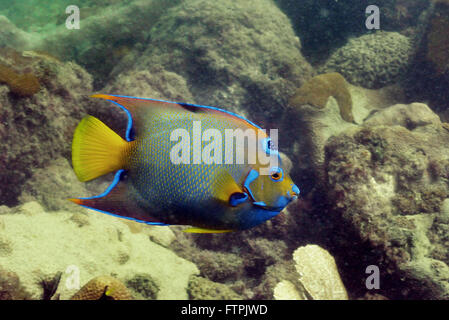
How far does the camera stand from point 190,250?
12.3 ft

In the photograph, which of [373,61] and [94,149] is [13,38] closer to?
[94,149]

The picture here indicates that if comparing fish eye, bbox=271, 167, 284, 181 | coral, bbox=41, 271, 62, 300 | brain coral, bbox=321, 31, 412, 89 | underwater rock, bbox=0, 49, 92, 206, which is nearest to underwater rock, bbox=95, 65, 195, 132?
underwater rock, bbox=0, 49, 92, 206

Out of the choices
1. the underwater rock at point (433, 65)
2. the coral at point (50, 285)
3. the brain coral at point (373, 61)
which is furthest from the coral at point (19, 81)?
the underwater rock at point (433, 65)

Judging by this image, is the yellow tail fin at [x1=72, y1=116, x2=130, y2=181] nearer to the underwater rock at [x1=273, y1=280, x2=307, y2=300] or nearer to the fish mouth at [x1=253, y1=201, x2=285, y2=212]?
the fish mouth at [x1=253, y1=201, x2=285, y2=212]

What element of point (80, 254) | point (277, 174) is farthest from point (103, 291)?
point (277, 174)

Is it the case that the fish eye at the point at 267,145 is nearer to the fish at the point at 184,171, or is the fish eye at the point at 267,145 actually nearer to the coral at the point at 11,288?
the fish at the point at 184,171

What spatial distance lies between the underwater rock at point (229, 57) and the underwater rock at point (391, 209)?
222cm

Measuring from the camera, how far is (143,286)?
9.00 ft

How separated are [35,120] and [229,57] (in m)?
3.75

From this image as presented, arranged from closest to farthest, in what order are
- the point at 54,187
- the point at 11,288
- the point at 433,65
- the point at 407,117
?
the point at 11,288 < the point at 54,187 < the point at 407,117 < the point at 433,65

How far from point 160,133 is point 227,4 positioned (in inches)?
241

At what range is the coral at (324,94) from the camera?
5812mm

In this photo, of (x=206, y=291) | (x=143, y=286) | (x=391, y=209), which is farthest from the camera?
(x=391, y=209)
